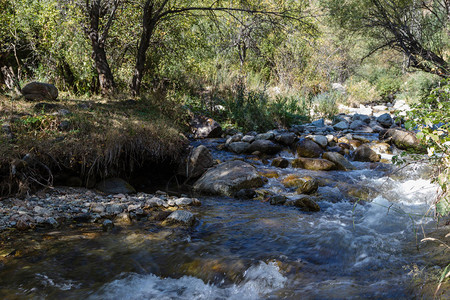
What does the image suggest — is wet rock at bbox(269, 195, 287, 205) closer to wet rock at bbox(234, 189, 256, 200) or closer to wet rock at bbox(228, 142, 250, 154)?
wet rock at bbox(234, 189, 256, 200)

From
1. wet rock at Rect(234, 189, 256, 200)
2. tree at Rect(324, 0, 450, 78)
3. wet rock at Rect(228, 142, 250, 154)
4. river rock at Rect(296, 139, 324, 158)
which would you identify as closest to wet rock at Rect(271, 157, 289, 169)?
river rock at Rect(296, 139, 324, 158)

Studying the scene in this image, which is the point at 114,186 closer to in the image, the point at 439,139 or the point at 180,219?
the point at 180,219

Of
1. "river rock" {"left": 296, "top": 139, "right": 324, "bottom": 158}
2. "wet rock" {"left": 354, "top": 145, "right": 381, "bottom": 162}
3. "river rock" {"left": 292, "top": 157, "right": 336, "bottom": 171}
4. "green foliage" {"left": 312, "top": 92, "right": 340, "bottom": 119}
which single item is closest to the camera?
"river rock" {"left": 292, "top": 157, "right": 336, "bottom": 171}

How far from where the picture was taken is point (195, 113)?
950cm

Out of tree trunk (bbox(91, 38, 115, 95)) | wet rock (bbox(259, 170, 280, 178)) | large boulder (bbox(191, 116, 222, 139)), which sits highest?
tree trunk (bbox(91, 38, 115, 95))

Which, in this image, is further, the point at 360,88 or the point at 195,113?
the point at 360,88

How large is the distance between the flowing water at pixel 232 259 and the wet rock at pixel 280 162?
2367 millimetres

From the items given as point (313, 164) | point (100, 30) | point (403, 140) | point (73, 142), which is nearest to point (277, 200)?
point (313, 164)

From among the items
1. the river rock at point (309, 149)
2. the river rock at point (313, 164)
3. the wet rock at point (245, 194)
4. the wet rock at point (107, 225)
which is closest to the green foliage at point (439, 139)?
the wet rock at point (245, 194)

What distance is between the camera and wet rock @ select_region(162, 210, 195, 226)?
404 cm

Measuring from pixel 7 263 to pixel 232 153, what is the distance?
17.3ft

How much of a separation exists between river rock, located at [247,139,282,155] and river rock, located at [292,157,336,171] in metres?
0.79

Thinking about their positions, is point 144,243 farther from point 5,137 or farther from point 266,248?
point 5,137

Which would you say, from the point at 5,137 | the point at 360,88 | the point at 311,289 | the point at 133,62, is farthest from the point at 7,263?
the point at 360,88
